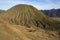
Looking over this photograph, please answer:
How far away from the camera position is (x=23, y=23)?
3139cm

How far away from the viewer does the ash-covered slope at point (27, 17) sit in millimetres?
31920

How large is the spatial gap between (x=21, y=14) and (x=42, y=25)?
4.26 m

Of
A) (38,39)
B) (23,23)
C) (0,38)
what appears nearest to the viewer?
(0,38)

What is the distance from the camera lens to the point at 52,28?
107 ft

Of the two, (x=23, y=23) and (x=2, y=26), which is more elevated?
(x=2, y=26)

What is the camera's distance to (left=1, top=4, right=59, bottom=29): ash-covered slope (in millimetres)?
31920

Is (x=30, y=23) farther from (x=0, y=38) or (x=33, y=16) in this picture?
(x=0, y=38)

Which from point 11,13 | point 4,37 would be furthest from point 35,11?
point 4,37

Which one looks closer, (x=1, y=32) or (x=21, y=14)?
(x=1, y=32)

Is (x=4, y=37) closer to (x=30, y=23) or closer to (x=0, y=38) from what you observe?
(x=0, y=38)

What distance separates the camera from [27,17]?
32938 mm

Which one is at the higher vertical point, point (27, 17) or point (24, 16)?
point (24, 16)

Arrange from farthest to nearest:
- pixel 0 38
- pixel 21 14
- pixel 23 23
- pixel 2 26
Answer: pixel 21 14
pixel 23 23
pixel 2 26
pixel 0 38

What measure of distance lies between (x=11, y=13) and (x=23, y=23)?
12.0 ft
